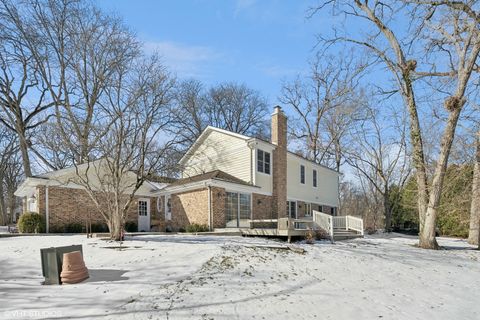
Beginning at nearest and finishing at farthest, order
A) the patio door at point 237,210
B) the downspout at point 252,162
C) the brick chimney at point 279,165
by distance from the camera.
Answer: the patio door at point 237,210 < the downspout at point 252,162 < the brick chimney at point 279,165

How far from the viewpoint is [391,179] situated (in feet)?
116

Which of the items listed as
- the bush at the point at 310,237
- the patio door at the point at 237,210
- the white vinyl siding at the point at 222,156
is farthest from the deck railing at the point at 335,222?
the white vinyl siding at the point at 222,156

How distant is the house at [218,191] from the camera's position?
19125mm

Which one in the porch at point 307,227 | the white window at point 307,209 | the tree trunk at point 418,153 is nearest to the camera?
the porch at point 307,227

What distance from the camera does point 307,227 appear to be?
17797 mm

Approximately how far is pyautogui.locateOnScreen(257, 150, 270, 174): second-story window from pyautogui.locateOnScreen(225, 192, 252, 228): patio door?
1933 millimetres

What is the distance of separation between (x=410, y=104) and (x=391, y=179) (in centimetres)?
2006

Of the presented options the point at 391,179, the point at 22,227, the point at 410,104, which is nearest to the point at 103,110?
the point at 22,227

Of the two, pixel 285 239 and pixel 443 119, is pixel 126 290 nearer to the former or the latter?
pixel 285 239

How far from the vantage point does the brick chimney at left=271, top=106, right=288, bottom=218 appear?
22.2 metres

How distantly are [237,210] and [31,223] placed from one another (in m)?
10.3

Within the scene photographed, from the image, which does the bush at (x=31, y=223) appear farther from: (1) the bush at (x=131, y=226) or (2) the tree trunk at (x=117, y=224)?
(2) the tree trunk at (x=117, y=224)

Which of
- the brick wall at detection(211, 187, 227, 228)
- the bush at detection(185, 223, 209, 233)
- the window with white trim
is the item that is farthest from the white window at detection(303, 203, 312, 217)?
the bush at detection(185, 223, 209, 233)

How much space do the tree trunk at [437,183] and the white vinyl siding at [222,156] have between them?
920 centimetres
